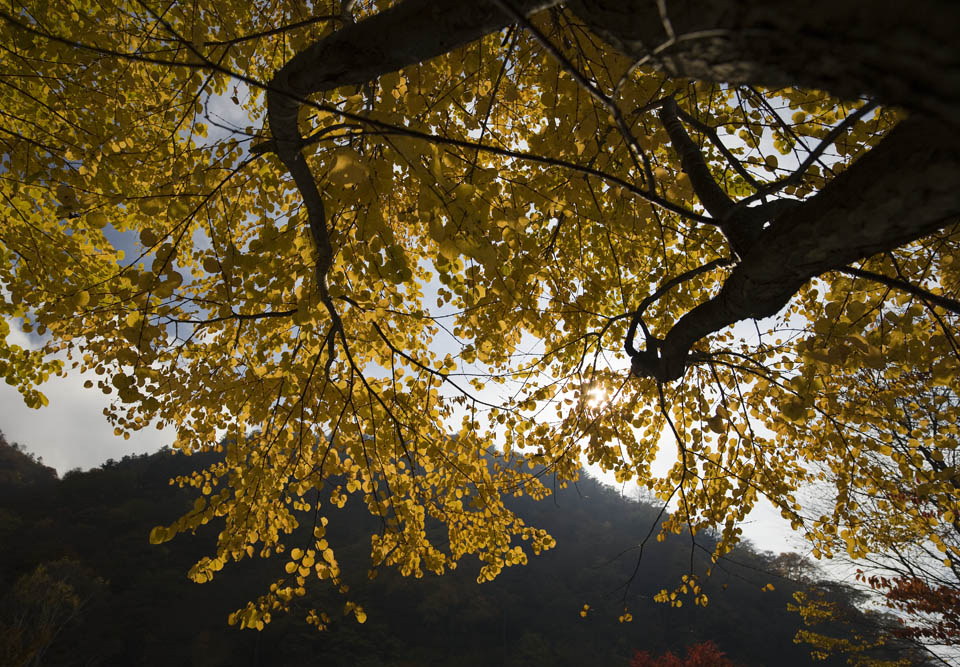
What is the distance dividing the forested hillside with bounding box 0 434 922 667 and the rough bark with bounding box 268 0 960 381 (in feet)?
51.0

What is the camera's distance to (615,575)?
26156 mm

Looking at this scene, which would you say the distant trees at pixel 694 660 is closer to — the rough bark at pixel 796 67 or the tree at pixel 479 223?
the tree at pixel 479 223

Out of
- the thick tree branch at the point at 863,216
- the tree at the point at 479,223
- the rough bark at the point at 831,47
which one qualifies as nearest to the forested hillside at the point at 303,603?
the tree at the point at 479,223

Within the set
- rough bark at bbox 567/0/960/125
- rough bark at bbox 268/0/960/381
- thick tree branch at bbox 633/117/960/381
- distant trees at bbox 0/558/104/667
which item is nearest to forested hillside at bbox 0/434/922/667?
distant trees at bbox 0/558/104/667

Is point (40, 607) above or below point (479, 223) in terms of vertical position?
below

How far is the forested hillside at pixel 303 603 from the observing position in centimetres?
1566

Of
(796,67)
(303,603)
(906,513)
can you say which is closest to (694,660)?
(906,513)

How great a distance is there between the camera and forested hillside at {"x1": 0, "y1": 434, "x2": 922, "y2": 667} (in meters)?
15.7

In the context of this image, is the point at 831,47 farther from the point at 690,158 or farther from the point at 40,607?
the point at 40,607

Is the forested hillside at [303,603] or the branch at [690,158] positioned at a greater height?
the branch at [690,158]

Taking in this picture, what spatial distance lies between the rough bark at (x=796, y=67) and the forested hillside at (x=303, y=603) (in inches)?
612

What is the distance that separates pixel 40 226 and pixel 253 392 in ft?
11.0

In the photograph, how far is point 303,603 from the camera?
19250 mm

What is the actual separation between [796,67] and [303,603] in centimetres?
2480
